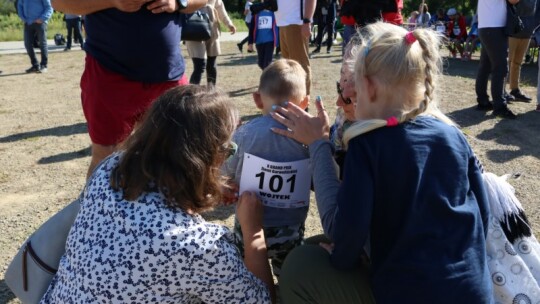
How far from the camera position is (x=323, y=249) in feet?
5.34

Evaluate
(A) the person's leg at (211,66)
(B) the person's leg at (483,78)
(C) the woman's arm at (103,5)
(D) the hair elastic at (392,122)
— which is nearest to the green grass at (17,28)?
(A) the person's leg at (211,66)

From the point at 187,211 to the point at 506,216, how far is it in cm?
99

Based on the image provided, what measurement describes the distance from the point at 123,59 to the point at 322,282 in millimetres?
1374

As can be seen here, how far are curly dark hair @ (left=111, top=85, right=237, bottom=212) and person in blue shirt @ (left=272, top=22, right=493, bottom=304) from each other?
1.19ft

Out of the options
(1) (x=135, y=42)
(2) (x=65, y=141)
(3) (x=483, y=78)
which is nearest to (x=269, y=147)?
(1) (x=135, y=42)

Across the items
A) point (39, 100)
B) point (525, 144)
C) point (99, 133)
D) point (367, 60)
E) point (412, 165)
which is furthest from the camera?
point (39, 100)

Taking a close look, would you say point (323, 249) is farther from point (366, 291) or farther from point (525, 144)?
point (525, 144)

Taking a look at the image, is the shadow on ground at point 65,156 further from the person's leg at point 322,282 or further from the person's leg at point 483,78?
the person's leg at point 483,78

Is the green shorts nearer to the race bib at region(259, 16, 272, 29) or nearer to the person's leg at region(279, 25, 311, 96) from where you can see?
the person's leg at region(279, 25, 311, 96)

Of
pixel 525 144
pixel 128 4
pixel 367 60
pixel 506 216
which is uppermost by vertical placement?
pixel 128 4

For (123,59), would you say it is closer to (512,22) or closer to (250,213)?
(250,213)

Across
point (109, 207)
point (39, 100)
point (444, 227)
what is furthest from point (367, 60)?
point (39, 100)

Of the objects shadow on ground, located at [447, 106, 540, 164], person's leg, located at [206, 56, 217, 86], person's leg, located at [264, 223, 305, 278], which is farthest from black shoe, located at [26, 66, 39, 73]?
person's leg, located at [264, 223, 305, 278]

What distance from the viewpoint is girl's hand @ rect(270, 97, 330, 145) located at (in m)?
1.73
